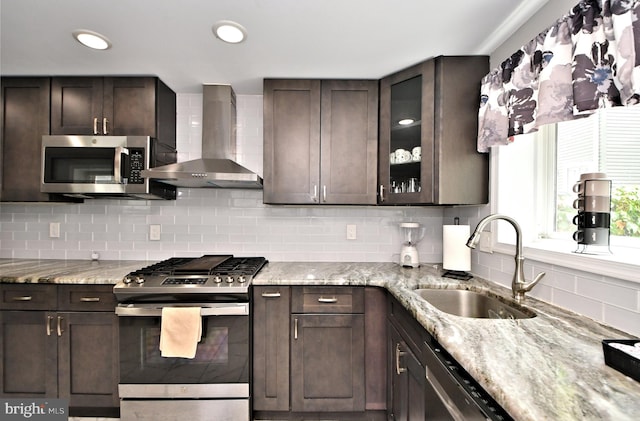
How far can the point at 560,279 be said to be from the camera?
124 centimetres

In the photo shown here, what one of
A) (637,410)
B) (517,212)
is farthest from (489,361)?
(517,212)

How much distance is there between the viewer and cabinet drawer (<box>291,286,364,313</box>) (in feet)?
5.80

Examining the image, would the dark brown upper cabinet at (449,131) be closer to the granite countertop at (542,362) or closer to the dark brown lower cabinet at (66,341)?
the granite countertop at (542,362)

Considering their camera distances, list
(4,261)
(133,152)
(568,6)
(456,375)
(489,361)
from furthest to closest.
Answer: (4,261), (133,152), (568,6), (456,375), (489,361)

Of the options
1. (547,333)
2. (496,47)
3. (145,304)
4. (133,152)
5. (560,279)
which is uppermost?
(496,47)

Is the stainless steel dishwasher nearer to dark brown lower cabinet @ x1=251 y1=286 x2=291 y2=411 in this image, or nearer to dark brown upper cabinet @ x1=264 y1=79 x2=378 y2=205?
dark brown lower cabinet @ x1=251 y1=286 x2=291 y2=411

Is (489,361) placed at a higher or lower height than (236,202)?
lower

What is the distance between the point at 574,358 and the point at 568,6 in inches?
54.3

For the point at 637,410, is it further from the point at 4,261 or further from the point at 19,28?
the point at 4,261

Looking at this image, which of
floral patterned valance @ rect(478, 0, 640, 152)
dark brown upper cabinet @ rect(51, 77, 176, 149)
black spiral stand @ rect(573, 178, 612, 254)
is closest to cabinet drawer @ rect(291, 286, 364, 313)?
black spiral stand @ rect(573, 178, 612, 254)

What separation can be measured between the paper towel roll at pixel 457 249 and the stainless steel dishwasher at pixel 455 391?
0.80 m

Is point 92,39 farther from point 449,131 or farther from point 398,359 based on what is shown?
point 398,359

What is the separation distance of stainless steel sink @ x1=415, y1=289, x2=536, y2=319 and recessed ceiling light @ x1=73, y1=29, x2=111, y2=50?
2334mm

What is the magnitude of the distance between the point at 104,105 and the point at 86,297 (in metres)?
1.37
